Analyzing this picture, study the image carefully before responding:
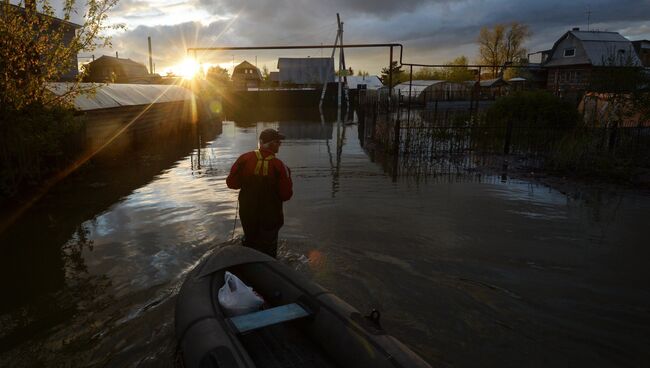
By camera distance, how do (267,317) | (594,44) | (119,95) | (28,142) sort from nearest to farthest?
(267,317)
(28,142)
(119,95)
(594,44)

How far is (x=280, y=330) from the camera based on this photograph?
149 inches

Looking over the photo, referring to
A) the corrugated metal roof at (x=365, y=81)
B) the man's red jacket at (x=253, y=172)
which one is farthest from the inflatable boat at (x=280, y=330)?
the corrugated metal roof at (x=365, y=81)

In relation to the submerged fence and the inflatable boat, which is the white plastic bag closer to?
the inflatable boat

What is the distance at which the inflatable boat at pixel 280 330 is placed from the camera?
2895 mm

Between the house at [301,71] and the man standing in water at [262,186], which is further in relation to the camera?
the house at [301,71]

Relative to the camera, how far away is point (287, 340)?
362 centimetres

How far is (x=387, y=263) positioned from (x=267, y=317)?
3006 millimetres

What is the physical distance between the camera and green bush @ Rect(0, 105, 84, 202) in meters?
8.46

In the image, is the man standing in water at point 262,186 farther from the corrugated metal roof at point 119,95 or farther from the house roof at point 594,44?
the house roof at point 594,44

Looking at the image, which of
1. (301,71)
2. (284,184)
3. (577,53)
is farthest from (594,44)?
(284,184)

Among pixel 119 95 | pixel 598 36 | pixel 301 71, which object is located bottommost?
pixel 119 95

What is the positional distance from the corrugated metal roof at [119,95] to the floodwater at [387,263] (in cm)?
228

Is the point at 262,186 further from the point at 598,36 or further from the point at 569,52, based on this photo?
the point at 598,36

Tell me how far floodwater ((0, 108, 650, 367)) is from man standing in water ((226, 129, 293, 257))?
1.09m
